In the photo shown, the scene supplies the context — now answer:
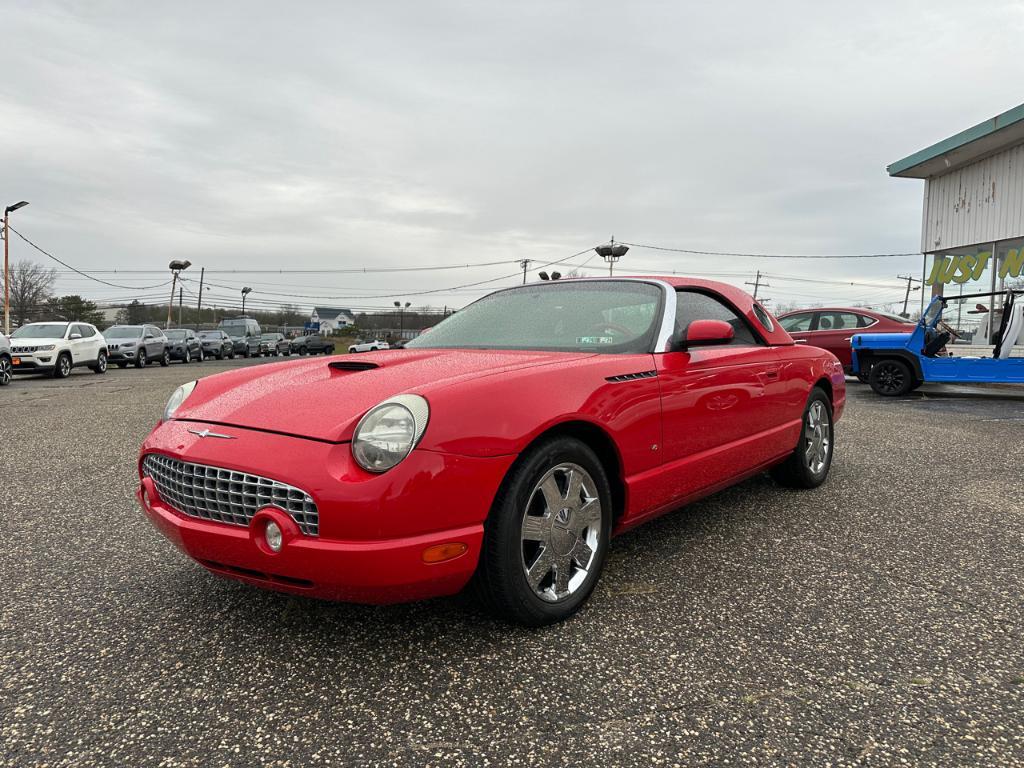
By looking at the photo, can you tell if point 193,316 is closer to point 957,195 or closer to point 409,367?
point 957,195

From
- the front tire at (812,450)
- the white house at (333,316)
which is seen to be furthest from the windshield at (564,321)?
the white house at (333,316)

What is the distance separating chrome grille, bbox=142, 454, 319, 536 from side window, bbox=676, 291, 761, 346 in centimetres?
193

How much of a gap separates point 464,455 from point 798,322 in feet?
42.9

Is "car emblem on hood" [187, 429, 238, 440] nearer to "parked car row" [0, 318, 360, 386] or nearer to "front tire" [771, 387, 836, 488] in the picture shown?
"front tire" [771, 387, 836, 488]

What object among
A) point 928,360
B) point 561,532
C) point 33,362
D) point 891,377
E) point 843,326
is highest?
point 843,326

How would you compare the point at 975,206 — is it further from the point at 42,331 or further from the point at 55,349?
the point at 42,331

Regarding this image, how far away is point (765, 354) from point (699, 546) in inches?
47.3

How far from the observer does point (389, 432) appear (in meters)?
2.03

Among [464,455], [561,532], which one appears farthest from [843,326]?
[464,455]

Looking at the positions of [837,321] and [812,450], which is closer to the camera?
[812,450]

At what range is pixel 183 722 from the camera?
6.05ft

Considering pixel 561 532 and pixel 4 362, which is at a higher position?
pixel 561 532

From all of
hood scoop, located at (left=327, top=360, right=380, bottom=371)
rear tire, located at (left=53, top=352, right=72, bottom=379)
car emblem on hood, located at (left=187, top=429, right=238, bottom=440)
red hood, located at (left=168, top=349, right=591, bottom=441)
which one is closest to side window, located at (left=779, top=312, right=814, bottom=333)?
red hood, located at (left=168, top=349, right=591, bottom=441)

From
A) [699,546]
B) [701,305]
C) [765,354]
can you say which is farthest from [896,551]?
[701,305]
